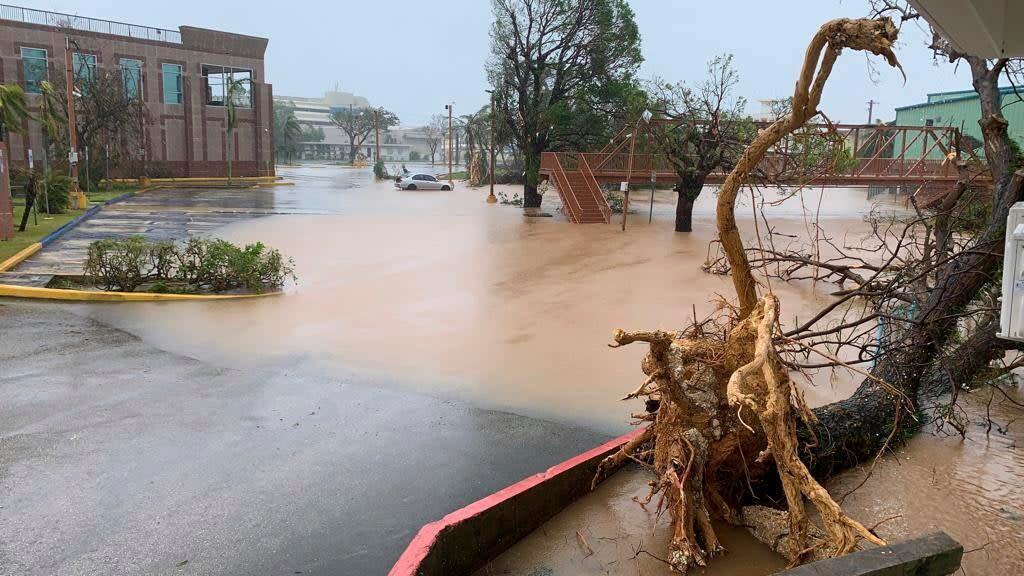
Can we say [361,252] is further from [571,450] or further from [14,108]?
[14,108]

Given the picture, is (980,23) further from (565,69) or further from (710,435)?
(565,69)

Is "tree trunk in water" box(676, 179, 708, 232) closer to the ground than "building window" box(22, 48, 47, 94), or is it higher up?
closer to the ground

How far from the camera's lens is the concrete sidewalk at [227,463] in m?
5.20

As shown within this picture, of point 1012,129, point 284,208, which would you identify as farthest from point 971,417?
point 1012,129

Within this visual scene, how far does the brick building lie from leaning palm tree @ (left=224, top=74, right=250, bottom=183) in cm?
22

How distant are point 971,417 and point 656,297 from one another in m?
7.55

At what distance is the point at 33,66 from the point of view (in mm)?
45875

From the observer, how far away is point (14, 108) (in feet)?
97.2

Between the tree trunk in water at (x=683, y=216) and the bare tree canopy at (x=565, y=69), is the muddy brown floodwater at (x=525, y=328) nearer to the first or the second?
the tree trunk in water at (x=683, y=216)

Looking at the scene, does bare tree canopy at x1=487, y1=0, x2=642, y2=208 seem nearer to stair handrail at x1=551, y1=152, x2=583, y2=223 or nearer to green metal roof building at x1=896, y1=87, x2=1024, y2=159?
stair handrail at x1=551, y1=152, x2=583, y2=223

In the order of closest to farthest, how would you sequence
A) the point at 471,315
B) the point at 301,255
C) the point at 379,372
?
the point at 379,372
the point at 471,315
the point at 301,255

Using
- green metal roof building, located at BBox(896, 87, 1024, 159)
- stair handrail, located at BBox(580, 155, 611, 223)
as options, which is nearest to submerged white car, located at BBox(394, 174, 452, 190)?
stair handrail, located at BBox(580, 155, 611, 223)

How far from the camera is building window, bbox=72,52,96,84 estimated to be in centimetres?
4622

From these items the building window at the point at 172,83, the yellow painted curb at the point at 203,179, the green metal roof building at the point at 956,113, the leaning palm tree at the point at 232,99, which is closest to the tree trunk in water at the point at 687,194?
the green metal roof building at the point at 956,113
